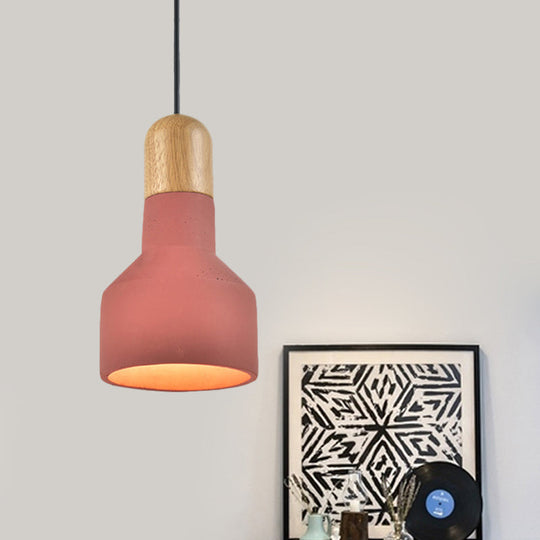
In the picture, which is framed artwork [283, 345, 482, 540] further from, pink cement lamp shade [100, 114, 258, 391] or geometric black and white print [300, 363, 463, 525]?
pink cement lamp shade [100, 114, 258, 391]

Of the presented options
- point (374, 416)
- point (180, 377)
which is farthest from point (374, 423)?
point (180, 377)

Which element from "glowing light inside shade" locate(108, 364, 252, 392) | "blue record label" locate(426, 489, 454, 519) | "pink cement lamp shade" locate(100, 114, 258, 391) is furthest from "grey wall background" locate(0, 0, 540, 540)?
"pink cement lamp shade" locate(100, 114, 258, 391)

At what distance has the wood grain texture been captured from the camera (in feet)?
4.04

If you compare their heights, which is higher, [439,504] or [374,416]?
[374,416]

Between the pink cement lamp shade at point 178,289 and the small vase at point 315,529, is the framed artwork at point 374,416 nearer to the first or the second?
the small vase at point 315,529

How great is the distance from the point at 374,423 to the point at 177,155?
5.61ft

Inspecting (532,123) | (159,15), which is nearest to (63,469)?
(159,15)

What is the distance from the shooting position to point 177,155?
1234mm

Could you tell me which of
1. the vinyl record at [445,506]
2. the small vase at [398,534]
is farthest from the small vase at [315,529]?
the vinyl record at [445,506]

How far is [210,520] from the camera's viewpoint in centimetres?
273

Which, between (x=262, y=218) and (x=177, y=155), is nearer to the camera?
(x=177, y=155)

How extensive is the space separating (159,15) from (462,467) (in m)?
1.85

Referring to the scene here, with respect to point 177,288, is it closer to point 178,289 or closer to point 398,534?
point 178,289

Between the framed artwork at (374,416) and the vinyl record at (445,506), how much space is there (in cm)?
9
